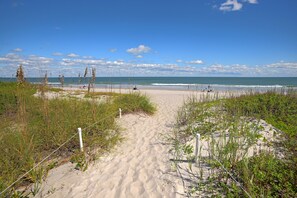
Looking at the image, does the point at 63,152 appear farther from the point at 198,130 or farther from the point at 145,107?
the point at 145,107

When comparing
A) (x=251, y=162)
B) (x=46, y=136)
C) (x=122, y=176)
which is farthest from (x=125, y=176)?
(x=251, y=162)

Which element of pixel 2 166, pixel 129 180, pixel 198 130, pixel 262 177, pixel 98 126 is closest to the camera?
pixel 262 177

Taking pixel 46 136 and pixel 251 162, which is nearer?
pixel 251 162

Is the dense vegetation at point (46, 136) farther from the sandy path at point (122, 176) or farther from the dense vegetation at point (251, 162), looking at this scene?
the dense vegetation at point (251, 162)

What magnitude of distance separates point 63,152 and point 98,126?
43.3 inches

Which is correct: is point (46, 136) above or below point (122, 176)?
above

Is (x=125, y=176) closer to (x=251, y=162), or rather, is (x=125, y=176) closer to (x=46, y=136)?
(x=46, y=136)

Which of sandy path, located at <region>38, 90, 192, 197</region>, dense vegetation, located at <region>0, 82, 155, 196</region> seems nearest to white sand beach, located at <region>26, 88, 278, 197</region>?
sandy path, located at <region>38, 90, 192, 197</region>

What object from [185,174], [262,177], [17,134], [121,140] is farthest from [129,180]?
[17,134]


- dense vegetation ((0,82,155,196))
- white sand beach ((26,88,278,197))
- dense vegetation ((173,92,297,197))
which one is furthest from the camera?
dense vegetation ((0,82,155,196))

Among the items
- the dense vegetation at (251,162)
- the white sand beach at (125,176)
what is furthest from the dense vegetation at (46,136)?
the dense vegetation at (251,162)

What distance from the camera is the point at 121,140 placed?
16.4 feet

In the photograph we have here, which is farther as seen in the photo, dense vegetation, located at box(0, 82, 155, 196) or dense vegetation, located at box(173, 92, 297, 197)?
dense vegetation, located at box(0, 82, 155, 196)

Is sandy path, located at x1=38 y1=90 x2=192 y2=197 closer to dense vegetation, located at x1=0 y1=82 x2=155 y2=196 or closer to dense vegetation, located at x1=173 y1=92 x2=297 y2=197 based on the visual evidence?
dense vegetation, located at x1=0 y1=82 x2=155 y2=196
